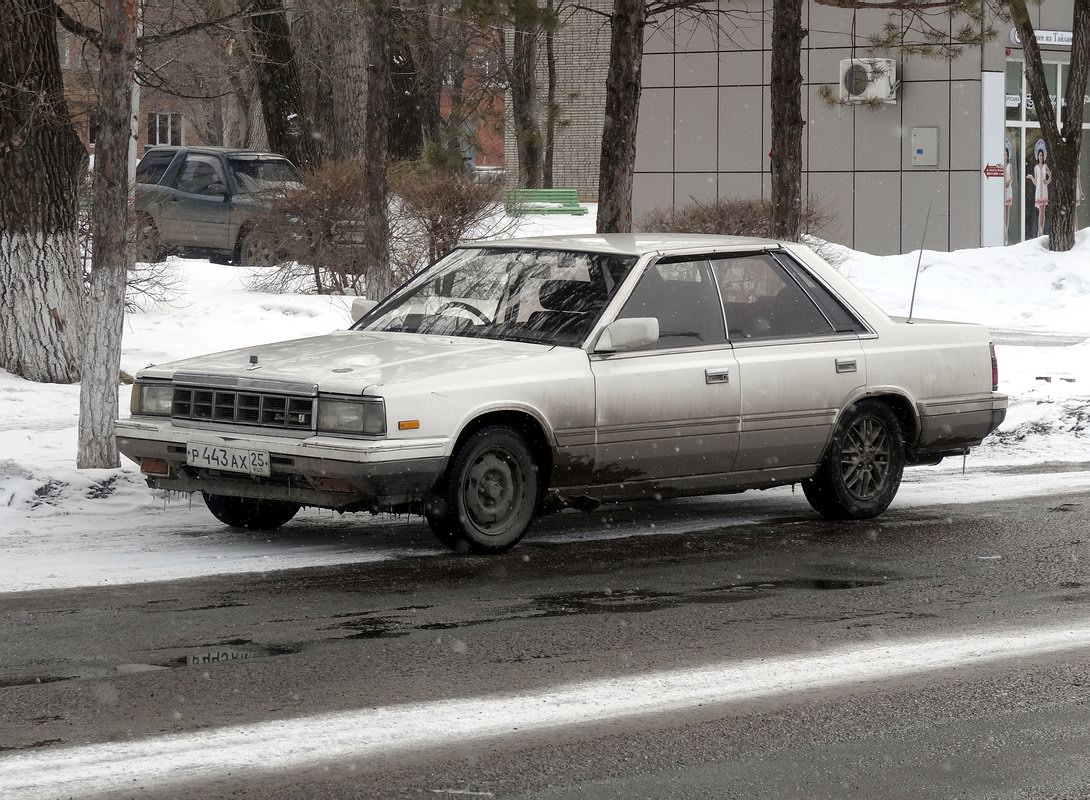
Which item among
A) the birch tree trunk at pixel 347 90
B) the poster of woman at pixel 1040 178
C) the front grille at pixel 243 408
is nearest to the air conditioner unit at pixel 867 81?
the poster of woman at pixel 1040 178

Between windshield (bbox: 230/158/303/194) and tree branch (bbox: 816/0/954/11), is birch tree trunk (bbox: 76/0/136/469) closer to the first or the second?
tree branch (bbox: 816/0/954/11)

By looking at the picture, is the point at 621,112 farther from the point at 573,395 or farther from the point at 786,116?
the point at 573,395

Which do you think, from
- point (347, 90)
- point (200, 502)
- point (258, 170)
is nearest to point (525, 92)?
point (347, 90)

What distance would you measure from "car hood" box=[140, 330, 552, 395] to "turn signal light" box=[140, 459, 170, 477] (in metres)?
0.42

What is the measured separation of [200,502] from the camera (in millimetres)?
9570

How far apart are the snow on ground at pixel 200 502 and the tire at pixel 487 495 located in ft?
1.19

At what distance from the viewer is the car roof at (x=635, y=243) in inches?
351

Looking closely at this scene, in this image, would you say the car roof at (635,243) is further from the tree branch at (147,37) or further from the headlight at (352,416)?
the tree branch at (147,37)

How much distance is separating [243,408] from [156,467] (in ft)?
2.05

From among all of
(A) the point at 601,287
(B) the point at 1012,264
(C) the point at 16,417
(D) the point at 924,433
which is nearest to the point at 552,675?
(A) the point at 601,287

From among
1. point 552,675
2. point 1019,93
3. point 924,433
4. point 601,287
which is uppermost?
point 1019,93

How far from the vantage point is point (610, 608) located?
698 centimetres

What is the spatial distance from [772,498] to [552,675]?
16.1 feet

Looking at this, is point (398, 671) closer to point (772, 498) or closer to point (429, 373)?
point (429, 373)
